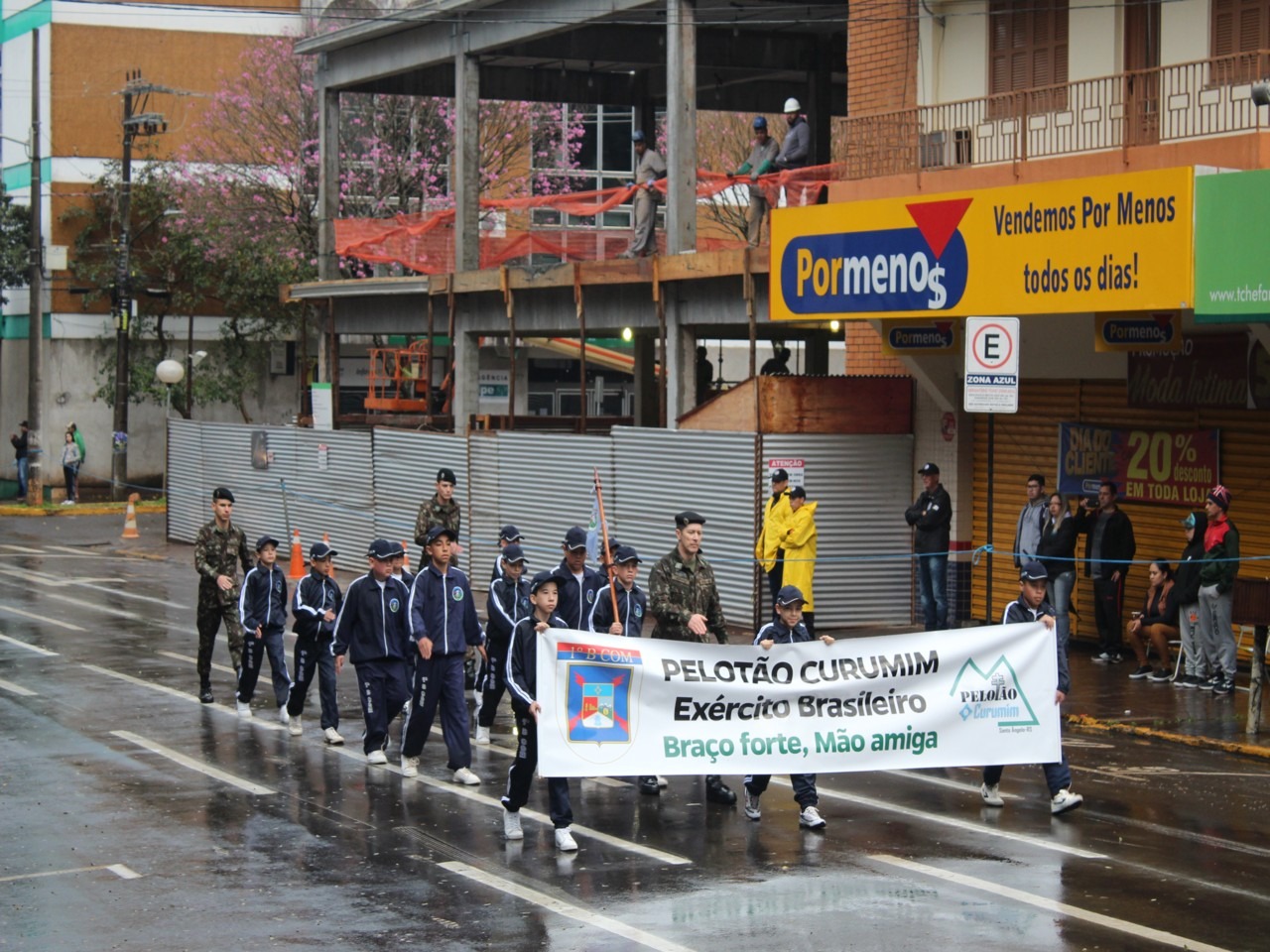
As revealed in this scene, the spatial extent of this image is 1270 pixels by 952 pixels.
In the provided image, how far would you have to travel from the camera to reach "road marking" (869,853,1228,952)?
880 cm

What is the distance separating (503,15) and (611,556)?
18289 millimetres

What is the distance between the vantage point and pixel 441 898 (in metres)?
9.68

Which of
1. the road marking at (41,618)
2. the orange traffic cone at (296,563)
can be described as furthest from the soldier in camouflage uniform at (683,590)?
the orange traffic cone at (296,563)

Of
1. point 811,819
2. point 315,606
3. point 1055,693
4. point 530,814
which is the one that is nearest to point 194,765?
point 315,606

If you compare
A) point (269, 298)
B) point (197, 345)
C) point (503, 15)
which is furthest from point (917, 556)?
point (197, 345)

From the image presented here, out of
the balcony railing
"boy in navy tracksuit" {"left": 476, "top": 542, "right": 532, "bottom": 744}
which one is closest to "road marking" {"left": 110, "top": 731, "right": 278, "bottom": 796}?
"boy in navy tracksuit" {"left": 476, "top": 542, "right": 532, "bottom": 744}

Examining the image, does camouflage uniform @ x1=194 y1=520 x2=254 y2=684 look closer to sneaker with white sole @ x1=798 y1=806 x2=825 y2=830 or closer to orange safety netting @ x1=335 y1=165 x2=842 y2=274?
sneaker with white sole @ x1=798 y1=806 x2=825 y2=830

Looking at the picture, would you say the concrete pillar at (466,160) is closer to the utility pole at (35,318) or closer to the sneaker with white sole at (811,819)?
the utility pole at (35,318)

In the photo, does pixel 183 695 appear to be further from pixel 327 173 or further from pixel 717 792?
pixel 327 173

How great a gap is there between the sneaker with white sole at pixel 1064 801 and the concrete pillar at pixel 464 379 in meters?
20.1

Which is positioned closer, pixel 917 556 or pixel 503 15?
pixel 917 556

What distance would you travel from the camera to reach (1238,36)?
56.9 ft

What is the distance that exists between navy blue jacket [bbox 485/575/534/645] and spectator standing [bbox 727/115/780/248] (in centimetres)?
1037

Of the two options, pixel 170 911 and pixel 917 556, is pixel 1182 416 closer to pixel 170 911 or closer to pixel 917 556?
pixel 917 556
